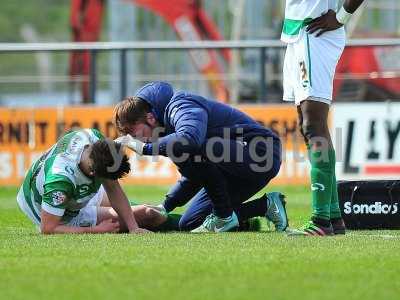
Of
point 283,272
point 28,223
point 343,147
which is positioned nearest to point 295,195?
point 343,147

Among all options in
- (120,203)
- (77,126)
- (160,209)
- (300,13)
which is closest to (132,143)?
(120,203)

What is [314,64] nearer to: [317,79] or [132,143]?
[317,79]

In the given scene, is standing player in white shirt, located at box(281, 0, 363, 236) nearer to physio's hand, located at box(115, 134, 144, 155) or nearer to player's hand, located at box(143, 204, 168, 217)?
physio's hand, located at box(115, 134, 144, 155)

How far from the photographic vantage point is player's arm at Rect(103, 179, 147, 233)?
9000 millimetres

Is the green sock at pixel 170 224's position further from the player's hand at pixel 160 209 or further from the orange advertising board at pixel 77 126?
the orange advertising board at pixel 77 126

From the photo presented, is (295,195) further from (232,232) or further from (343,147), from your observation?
(232,232)

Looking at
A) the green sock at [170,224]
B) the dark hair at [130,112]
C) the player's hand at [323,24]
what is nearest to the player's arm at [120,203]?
the dark hair at [130,112]

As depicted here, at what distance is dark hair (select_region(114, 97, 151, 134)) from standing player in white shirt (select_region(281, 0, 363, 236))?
3.53 ft

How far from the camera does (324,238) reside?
840cm

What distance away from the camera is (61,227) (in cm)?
901

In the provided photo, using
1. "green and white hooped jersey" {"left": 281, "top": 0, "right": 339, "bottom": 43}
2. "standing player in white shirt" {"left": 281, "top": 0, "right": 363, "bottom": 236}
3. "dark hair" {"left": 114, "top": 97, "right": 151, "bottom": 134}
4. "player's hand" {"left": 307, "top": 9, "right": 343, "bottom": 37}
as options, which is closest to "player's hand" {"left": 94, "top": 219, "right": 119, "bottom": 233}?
"dark hair" {"left": 114, "top": 97, "right": 151, "bottom": 134}

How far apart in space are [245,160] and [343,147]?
6478 millimetres

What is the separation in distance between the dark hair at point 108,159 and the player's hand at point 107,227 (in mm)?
632

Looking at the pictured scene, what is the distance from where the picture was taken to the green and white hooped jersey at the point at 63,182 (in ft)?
28.4
